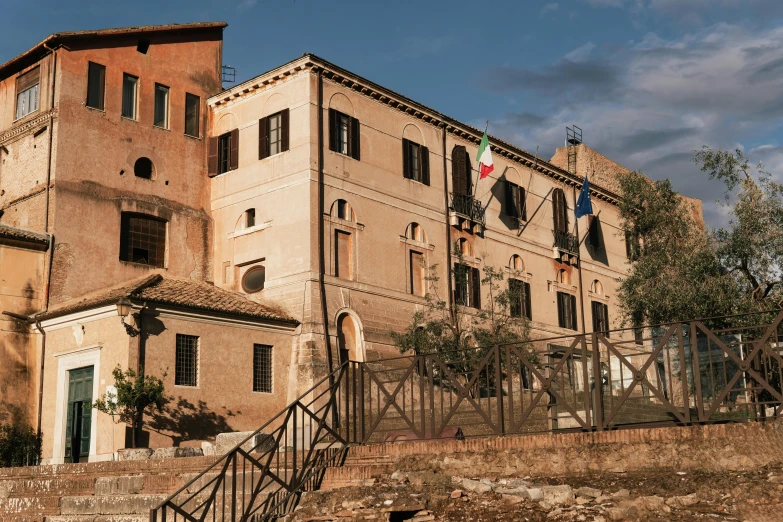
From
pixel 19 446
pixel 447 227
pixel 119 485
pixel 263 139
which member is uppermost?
pixel 263 139

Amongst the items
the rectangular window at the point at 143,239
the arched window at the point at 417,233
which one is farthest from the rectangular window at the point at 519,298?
the rectangular window at the point at 143,239

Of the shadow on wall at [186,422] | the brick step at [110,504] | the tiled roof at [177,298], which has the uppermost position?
the tiled roof at [177,298]

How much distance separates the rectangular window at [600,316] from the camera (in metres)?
39.0

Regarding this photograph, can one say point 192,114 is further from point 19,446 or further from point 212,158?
point 19,446

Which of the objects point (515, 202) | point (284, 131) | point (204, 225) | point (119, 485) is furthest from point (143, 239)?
point (515, 202)

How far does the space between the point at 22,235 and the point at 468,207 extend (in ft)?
48.7

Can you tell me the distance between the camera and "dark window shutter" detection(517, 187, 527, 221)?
35.8 metres

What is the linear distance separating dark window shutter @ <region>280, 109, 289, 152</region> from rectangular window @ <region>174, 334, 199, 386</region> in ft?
22.9

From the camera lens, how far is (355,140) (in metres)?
29.8

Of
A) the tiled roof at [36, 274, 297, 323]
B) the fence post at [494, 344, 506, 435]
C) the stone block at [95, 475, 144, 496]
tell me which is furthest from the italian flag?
the fence post at [494, 344, 506, 435]

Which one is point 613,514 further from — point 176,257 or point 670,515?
point 176,257

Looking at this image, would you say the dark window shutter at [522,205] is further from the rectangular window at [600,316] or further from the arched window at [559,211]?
the rectangular window at [600,316]

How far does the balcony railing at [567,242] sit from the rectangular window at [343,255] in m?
11.6

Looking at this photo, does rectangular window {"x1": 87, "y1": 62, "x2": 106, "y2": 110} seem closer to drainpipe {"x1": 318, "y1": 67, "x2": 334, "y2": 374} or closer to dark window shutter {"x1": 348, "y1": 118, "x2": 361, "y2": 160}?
drainpipe {"x1": 318, "y1": 67, "x2": 334, "y2": 374}
